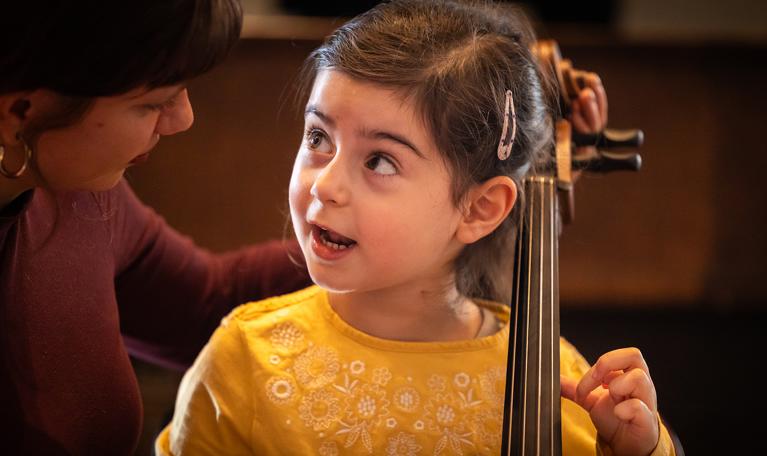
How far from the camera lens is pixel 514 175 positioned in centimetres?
110

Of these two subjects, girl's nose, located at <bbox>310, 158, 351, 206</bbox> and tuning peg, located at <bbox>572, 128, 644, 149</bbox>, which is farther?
tuning peg, located at <bbox>572, 128, 644, 149</bbox>

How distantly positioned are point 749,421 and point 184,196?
73.1 inches

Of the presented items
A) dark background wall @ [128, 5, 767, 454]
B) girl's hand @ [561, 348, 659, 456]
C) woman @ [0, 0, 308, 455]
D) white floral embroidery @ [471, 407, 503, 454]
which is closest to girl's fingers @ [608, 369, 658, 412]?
girl's hand @ [561, 348, 659, 456]

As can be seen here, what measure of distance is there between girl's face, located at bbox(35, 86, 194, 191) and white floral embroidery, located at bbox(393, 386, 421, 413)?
1.35 ft

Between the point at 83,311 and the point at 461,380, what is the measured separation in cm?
46

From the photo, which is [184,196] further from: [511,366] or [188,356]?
[511,366]

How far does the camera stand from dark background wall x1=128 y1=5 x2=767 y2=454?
296cm

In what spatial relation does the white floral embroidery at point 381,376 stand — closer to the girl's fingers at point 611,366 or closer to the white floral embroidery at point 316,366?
the white floral embroidery at point 316,366

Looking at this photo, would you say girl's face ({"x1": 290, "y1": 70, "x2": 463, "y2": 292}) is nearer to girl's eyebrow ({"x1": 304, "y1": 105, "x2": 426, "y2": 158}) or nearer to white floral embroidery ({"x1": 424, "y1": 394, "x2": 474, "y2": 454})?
girl's eyebrow ({"x1": 304, "y1": 105, "x2": 426, "y2": 158})

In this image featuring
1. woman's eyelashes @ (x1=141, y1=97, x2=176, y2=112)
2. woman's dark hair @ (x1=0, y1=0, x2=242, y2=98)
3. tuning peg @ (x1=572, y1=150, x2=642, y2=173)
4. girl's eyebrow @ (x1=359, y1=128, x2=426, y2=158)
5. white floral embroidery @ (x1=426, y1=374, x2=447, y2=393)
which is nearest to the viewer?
woman's dark hair @ (x1=0, y1=0, x2=242, y2=98)

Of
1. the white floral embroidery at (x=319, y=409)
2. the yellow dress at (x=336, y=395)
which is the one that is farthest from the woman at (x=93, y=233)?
the white floral embroidery at (x=319, y=409)

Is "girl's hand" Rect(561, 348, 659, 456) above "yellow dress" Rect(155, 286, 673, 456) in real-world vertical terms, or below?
above

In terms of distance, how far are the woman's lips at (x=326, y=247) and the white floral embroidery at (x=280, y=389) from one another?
0.17 meters

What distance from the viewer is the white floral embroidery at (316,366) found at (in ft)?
3.50
